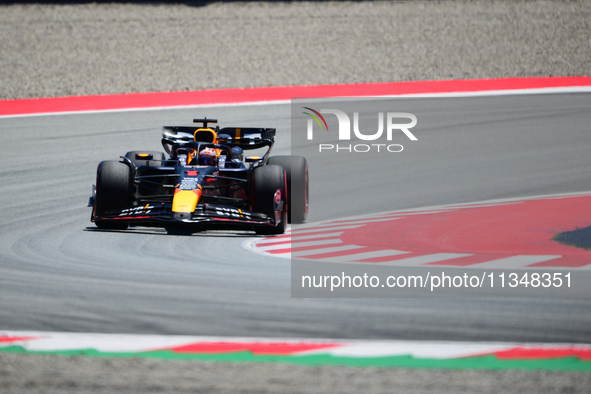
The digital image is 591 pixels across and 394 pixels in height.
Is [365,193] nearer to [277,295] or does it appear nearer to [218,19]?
[277,295]

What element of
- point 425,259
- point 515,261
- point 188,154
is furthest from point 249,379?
point 188,154

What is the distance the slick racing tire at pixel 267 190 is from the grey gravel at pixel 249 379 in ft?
14.4

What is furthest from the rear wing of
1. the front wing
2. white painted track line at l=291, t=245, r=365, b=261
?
white painted track line at l=291, t=245, r=365, b=261

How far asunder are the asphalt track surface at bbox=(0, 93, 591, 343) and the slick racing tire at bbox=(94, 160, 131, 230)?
0.30m

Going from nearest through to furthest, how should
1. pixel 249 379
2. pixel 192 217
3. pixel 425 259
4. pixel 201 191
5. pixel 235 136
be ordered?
pixel 249 379, pixel 425 259, pixel 192 217, pixel 201 191, pixel 235 136

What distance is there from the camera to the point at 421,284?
6.57m

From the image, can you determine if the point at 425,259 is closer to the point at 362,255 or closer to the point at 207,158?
the point at 362,255

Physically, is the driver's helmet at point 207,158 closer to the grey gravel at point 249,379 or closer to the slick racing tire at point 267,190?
the slick racing tire at point 267,190

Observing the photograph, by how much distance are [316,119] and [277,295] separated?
1093 centimetres

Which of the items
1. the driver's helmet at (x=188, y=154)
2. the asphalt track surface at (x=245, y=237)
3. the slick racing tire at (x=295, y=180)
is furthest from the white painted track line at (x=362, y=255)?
the driver's helmet at (x=188, y=154)

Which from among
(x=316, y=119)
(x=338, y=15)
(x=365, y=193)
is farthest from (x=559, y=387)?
(x=338, y=15)

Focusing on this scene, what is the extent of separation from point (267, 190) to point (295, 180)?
3.05 ft

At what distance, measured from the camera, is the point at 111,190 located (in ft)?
29.7

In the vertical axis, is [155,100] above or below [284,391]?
above
